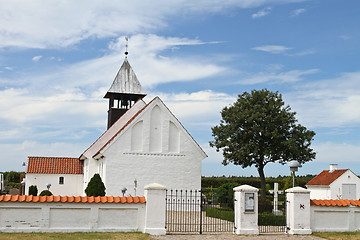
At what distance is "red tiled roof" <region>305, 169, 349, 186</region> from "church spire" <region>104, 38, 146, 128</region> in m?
23.4

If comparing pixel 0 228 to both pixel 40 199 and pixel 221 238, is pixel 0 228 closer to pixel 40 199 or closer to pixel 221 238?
pixel 40 199

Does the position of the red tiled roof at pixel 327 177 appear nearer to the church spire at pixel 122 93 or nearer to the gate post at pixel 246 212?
the church spire at pixel 122 93

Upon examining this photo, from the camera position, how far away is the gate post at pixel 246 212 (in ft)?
52.6

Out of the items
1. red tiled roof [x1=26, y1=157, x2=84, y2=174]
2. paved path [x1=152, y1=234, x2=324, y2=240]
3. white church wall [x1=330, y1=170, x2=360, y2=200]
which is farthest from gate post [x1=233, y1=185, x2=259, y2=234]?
white church wall [x1=330, y1=170, x2=360, y2=200]

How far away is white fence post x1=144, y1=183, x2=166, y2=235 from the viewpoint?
50.2 ft

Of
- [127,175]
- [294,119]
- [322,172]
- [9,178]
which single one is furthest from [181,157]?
[9,178]

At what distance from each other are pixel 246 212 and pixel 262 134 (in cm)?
2489

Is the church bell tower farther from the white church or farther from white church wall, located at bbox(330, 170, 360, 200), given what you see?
white church wall, located at bbox(330, 170, 360, 200)

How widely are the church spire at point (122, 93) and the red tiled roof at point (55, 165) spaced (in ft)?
22.1

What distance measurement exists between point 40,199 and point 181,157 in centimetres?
1327

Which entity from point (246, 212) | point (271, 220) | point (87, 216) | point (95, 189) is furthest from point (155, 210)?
point (95, 189)

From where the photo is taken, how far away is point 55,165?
3841 cm

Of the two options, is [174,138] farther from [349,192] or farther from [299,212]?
[349,192]

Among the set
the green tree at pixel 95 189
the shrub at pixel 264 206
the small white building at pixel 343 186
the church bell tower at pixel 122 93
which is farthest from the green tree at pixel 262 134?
the green tree at pixel 95 189
